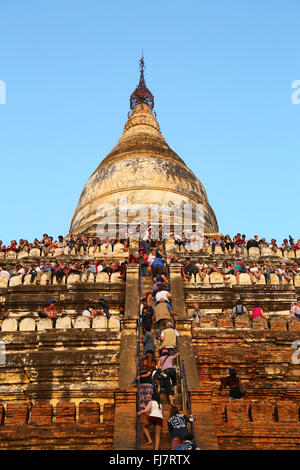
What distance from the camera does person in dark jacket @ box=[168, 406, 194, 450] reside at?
8.65 m

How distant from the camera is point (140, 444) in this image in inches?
361

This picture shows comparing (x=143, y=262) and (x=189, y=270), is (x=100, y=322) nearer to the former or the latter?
(x=143, y=262)

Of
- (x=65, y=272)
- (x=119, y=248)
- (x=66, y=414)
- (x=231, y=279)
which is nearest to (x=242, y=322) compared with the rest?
(x=231, y=279)

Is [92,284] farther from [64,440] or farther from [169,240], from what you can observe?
[64,440]

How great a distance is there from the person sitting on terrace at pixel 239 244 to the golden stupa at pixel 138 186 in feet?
13.9

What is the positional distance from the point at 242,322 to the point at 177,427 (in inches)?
201

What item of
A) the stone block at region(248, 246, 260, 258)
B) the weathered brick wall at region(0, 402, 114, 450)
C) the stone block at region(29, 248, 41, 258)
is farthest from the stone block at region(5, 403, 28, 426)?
the stone block at region(248, 246, 260, 258)

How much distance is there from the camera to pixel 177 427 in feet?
28.8

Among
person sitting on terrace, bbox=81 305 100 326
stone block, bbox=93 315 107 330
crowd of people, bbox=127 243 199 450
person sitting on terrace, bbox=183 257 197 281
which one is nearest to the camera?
crowd of people, bbox=127 243 199 450

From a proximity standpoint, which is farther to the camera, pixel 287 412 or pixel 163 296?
pixel 163 296

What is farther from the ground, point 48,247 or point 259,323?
point 48,247

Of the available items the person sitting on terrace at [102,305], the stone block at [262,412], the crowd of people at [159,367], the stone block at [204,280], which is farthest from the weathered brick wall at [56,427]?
the stone block at [204,280]

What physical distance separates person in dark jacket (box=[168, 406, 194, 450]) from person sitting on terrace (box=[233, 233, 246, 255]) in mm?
12949

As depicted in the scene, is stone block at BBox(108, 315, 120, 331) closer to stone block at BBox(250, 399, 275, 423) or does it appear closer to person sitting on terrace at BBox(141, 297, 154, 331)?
person sitting on terrace at BBox(141, 297, 154, 331)
